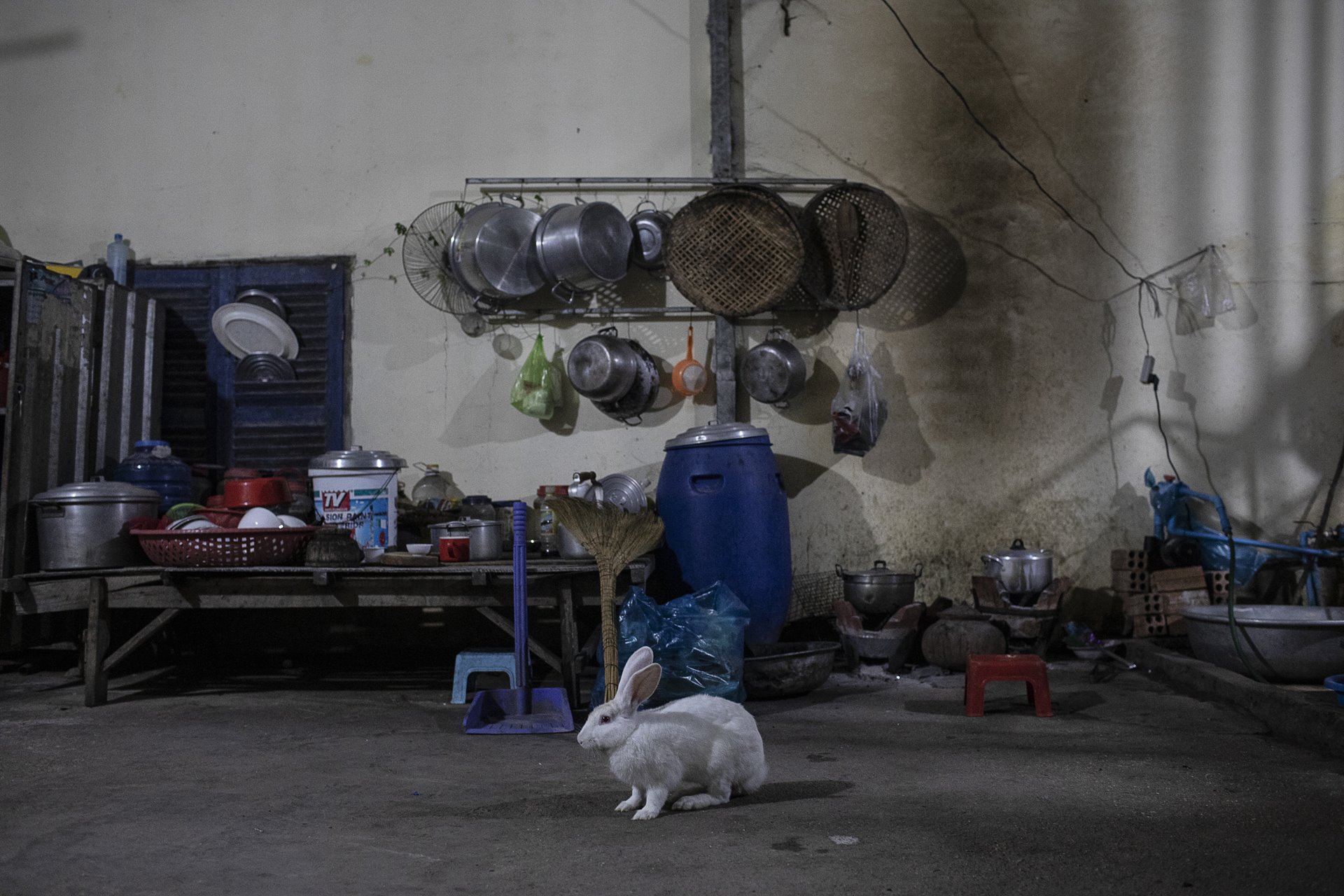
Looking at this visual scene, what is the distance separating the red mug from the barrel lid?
1212 mm

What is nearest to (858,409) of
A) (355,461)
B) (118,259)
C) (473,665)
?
(473,665)

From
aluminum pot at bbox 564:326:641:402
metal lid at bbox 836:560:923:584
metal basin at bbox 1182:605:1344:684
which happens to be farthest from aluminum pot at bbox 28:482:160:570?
metal basin at bbox 1182:605:1344:684

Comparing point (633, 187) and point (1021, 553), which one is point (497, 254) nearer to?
point (633, 187)

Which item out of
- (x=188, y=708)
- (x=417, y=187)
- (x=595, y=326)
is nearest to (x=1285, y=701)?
(x=595, y=326)

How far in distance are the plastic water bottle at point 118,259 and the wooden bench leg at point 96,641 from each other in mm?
2272

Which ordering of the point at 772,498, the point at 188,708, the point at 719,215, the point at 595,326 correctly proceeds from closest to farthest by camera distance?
the point at 188,708 → the point at 772,498 → the point at 719,215 → the point at 595,326

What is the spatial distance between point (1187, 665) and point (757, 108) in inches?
147

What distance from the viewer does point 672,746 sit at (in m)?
2.64

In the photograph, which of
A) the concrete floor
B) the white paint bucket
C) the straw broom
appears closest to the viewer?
the concrete floor

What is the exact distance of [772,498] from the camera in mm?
4953

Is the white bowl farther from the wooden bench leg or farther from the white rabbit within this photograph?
the white rabbit

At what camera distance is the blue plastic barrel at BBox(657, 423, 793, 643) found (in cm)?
485

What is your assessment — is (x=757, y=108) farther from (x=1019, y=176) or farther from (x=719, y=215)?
(x=1019, y=176)

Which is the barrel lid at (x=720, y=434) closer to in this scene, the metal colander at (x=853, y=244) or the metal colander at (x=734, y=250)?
the metal colander at (x=734, y=250)
